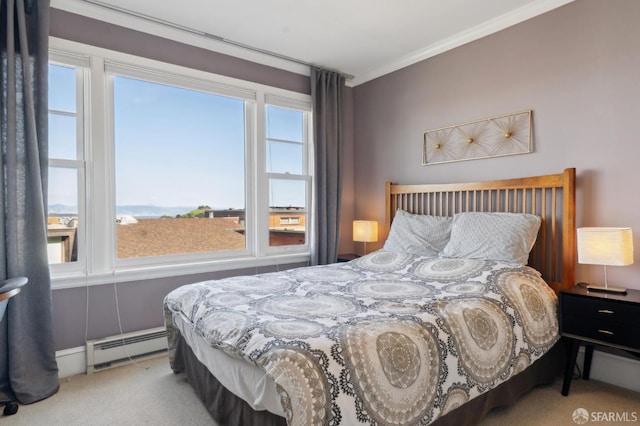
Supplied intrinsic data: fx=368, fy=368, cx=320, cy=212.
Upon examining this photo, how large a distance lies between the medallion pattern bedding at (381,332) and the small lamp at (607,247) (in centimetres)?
32

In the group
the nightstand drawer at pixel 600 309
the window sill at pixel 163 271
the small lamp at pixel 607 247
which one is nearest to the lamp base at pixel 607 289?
the small lamp at pixel 607 247

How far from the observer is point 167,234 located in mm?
3160

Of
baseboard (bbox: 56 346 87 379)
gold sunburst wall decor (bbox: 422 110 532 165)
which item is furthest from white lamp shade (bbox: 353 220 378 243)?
baseboard (bbox: 56 346 87 379)

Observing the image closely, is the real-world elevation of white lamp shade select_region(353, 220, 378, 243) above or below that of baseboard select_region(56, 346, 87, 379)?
above

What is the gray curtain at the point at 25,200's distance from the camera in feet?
7.43

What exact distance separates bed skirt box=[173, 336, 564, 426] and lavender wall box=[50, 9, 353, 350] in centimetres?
67

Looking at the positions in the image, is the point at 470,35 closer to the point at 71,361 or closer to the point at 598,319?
the point at 598,319

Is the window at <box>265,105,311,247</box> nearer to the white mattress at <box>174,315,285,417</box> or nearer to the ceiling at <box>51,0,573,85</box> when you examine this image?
the ceiling at <box>51,0,573,85</box>

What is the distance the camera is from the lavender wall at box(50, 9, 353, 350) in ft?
8.57

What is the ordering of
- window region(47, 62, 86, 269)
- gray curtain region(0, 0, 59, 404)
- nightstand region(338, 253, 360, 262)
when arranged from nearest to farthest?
gray curtain region(0, 0, 59, 404), window region(47, 62, 86, 269), nightstand region(338, 253, 360, 262)

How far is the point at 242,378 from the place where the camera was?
5.17ft

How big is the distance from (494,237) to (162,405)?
2.42m

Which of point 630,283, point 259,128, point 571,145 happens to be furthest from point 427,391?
point 259,128

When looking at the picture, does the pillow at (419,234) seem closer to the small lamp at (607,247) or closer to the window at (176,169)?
the small lamp at (607,247)
